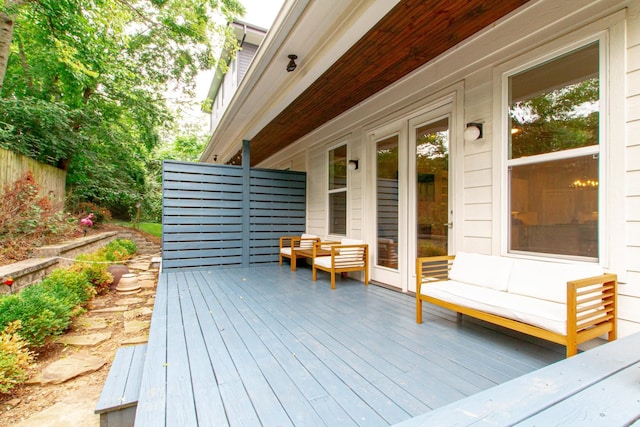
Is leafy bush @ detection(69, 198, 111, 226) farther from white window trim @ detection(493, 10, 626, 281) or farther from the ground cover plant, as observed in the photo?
white window trim @ detection(493, 10, 626, 281)

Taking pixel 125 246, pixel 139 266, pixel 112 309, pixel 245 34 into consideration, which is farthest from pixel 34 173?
pixel 245 34

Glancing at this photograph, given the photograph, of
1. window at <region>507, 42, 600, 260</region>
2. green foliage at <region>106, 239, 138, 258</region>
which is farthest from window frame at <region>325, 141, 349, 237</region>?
green foliage at <region>106, 239, 138, 258</region>

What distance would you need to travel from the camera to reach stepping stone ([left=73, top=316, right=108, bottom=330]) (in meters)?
3.27

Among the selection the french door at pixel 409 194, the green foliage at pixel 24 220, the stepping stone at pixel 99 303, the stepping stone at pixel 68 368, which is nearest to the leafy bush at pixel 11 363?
the stepping stone at pixel 68 368

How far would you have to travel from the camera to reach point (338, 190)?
527 cm

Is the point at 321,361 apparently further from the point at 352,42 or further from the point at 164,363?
the point at 352,42

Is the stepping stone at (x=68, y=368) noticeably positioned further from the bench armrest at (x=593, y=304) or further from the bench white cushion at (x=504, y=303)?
the bench armrest at (x=593, y=304)

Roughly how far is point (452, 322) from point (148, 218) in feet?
42.8

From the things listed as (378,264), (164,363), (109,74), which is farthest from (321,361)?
(109,74)

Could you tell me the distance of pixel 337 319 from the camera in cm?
279

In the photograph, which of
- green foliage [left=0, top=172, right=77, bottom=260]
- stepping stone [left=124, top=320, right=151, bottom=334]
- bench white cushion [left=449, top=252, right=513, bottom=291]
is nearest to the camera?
bench white cushion [left=449, top=252, right=513, bottom=291]

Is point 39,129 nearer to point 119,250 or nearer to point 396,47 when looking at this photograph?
point 119,250

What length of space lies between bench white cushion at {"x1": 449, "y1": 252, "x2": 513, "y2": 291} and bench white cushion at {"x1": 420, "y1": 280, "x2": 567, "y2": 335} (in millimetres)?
64

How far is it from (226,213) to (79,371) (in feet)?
11.4
